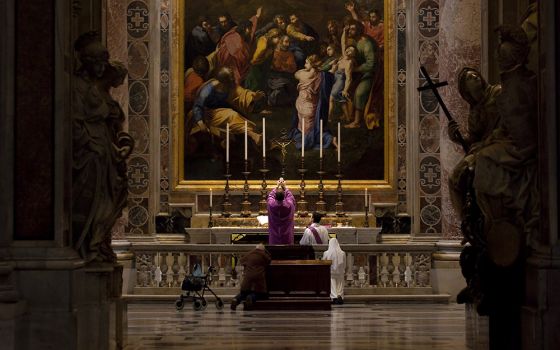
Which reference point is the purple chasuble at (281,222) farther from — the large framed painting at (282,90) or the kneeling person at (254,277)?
the large framed painting at (282,90)

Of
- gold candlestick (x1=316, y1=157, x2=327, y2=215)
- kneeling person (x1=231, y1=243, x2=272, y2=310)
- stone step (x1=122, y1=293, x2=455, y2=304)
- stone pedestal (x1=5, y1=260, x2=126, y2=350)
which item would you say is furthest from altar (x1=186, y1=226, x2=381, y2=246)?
stone pedestal (x1=5, y1=260, x2=126, y2=350)

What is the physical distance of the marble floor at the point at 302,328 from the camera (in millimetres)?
14547

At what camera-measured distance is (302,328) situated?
16750mm

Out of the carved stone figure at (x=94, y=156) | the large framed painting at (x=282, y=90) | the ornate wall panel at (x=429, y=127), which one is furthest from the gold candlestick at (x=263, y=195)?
the carved stone figure at (x=94, y=156)

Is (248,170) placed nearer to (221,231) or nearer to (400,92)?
(221,231)

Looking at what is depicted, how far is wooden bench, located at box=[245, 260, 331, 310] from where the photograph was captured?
67.3 feet

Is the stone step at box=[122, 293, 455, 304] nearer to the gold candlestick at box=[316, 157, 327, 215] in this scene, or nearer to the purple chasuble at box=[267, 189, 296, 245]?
the purple chasuble at box=[267, 189, 296, 245]

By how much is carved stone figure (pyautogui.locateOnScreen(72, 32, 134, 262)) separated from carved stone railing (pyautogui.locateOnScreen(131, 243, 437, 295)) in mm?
9819

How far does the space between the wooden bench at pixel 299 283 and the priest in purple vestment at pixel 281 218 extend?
196 cm

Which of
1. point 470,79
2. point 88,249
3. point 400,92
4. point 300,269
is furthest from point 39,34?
point 400,92

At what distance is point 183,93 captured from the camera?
2528 cm

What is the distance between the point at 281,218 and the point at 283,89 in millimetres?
3642

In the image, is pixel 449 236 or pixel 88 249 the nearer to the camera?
pixel 88 249

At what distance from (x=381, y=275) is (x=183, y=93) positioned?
5627 mm
